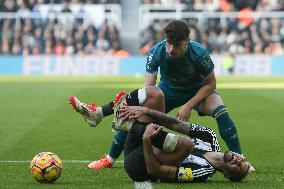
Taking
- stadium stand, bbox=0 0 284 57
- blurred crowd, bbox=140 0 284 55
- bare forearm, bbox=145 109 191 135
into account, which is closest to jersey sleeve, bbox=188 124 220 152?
bare forearm, bbox=145 109 191 135

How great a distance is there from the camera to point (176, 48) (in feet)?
28.6

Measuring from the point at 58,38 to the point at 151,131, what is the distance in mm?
30029

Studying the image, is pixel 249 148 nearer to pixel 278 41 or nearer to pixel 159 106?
pixel 159 106

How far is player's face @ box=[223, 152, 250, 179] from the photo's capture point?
830 cm

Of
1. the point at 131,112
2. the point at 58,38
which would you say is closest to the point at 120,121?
the point at 131,112

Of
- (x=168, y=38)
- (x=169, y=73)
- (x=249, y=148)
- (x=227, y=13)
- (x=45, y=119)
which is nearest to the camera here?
(x=168, y=38)

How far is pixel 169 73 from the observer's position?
9.63 m

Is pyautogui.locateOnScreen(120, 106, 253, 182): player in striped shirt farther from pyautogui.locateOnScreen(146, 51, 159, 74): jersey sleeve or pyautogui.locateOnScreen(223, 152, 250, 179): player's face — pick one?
pyautogui.locateOnScreen(146, 51, 159, 74): jersey sleeve

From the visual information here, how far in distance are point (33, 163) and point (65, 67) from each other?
28844 mm

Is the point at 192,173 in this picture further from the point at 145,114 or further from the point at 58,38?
the point at 58,38

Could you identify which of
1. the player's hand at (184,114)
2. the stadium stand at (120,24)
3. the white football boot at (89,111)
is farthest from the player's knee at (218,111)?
the stadium stand at (120,24)

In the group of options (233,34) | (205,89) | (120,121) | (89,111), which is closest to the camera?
(120,121)

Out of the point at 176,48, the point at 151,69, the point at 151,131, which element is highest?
the point at 176,48

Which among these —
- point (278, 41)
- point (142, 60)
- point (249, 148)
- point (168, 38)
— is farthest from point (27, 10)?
point (168, 38)
